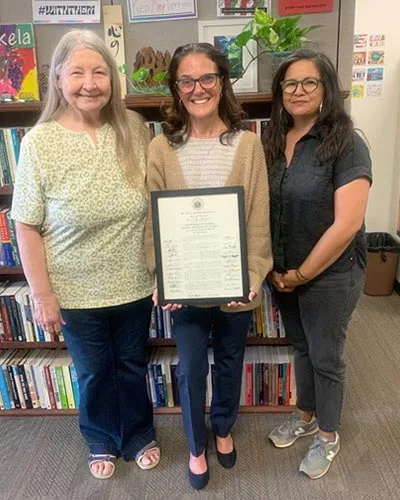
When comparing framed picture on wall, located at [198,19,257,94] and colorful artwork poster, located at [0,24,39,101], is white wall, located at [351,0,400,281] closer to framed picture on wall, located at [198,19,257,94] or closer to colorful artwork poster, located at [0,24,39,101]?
framed picture on wall, located at [198,19,257,94]

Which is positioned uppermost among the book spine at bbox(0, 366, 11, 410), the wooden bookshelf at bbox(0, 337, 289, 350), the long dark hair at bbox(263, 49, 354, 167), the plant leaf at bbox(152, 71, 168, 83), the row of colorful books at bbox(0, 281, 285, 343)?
the plant leaf at bbox(152, 71, 168, 83)

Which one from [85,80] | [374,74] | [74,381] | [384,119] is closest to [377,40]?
[374,74]

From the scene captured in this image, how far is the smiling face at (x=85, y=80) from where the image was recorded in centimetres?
127

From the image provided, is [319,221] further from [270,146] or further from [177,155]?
[177,155]

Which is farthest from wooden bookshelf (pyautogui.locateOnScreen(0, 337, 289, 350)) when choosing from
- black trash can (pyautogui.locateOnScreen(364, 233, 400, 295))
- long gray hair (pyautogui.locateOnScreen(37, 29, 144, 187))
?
black trash can (pyautogui.locateOnScreen(364, 233, 400, 295))

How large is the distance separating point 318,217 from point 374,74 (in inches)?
91.8

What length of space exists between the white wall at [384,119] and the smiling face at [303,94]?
2.13 meters

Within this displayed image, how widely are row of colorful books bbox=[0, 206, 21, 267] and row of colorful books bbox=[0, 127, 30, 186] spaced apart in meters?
0.13

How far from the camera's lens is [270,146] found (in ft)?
4.83

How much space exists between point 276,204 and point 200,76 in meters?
0.47

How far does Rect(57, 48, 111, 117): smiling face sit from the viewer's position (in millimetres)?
1271

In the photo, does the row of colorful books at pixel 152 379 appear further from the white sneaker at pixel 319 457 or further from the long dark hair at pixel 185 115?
the long dark hair at pixel 185 115

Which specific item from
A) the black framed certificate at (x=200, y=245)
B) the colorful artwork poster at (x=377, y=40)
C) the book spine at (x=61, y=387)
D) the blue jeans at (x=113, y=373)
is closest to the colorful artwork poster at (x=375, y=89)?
the colorful artwork poster at (x=377, y=40)

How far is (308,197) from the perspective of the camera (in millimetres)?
1381
